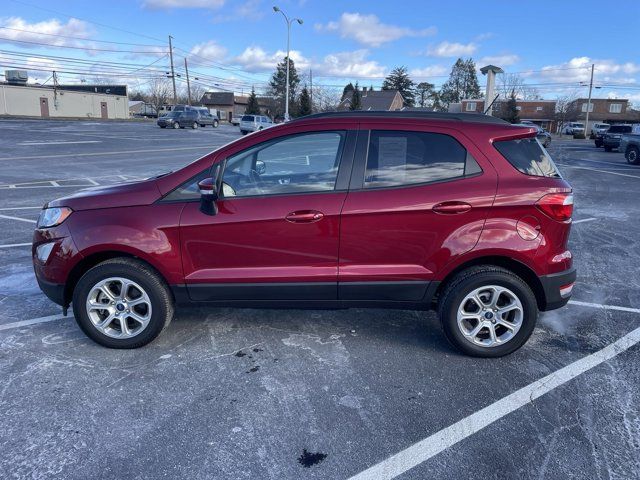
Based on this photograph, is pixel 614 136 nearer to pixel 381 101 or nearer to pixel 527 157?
pixel 527 157

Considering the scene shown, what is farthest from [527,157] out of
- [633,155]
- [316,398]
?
[633,155]

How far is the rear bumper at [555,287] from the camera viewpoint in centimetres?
374

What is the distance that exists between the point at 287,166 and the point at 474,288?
1688 millimetres

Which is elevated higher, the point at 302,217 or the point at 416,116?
the point at 416,116

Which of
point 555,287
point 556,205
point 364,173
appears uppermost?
point 364,173

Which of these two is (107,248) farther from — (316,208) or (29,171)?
(29,171)

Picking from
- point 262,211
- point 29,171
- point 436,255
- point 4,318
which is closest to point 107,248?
point 262,211

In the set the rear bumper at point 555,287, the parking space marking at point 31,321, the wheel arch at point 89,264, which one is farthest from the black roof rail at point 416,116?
the parking space marking at point 31,321

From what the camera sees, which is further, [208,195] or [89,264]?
[89,264]

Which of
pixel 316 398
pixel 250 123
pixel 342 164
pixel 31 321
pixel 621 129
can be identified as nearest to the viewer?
pixel 316 398

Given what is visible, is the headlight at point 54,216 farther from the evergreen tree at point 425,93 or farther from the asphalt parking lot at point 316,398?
the evergreen tree at point 425,93

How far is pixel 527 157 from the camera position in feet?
12.4

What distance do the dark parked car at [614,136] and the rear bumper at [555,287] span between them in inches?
1256

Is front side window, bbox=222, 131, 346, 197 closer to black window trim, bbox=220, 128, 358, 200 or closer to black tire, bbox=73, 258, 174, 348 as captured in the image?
black window trim, bbox=220, 128, 358, 200
